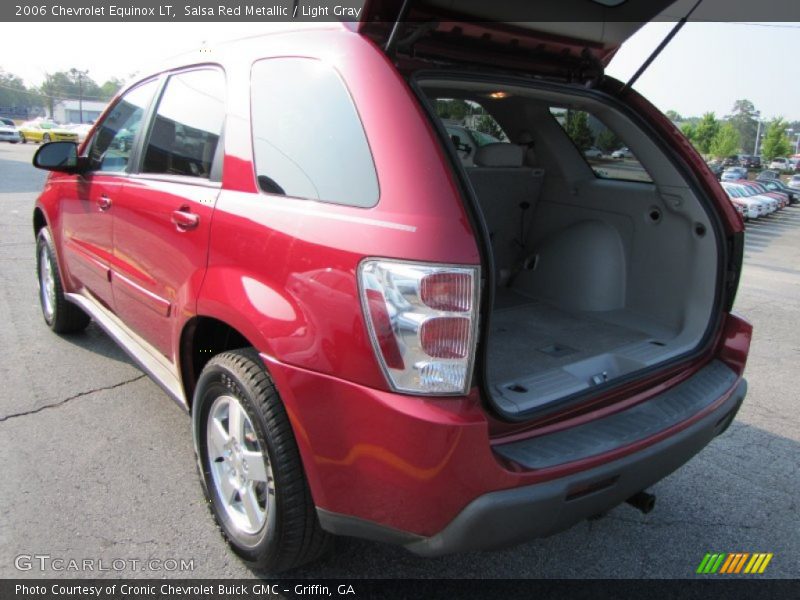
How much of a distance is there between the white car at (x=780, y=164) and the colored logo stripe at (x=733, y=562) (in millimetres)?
86478

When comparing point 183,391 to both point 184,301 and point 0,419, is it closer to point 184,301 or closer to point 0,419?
point 184,301

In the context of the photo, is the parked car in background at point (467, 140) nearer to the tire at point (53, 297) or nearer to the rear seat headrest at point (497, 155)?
the rear seat headrest at point (497, 155)

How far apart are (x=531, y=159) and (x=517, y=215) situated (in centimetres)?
37

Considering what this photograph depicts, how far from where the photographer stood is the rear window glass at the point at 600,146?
10.4 feet

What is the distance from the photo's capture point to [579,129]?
3.64 meters

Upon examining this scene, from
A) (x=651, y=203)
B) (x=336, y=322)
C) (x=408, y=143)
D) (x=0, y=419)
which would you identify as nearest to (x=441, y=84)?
(x=408, y=143)

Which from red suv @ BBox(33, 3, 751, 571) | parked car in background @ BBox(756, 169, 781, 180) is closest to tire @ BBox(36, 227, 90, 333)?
red suv @ BBox(33, 3, 751, 571)

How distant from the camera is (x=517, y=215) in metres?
4.07

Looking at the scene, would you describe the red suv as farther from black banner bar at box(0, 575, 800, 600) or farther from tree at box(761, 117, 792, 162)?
tree at box(761, 117, 792, 162)

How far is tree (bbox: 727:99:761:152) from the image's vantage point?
131125 millimetres

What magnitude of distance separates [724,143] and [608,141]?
83.8m

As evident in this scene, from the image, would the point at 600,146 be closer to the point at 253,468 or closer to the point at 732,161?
the point at 253,468

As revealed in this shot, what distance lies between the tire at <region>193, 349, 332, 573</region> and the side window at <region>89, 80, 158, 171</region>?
160 centimetres

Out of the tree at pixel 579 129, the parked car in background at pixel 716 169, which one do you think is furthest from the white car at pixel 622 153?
the parked car in background at pixel 716 169
